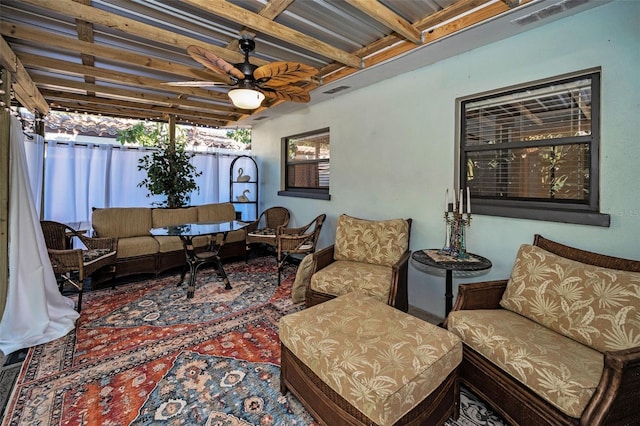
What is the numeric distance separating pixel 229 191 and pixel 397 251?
162 inches

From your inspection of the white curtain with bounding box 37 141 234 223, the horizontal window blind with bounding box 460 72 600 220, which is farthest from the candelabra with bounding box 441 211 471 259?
the white curtain with bounding box 37 141 234 223

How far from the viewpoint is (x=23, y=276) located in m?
2.40

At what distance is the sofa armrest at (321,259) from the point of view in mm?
2896

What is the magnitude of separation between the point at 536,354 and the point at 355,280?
1386mm

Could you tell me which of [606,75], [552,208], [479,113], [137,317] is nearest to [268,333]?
Answer: [137,317]

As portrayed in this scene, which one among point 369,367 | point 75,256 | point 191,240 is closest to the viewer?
point 369,367

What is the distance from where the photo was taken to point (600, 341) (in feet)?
4.83

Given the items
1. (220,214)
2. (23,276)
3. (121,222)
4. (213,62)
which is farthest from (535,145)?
(121,222)

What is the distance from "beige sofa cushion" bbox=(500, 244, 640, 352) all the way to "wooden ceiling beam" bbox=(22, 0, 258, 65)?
9.64 ft

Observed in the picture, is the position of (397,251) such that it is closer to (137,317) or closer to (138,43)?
(137,317)

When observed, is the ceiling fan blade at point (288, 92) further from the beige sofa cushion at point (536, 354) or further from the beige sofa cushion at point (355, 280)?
the beige sofa cushion at point (536, 354)

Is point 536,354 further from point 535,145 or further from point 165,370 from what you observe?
point 165,370

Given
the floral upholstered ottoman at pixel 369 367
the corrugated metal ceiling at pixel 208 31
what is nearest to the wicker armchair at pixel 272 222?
the corrugated metal ceiling at pixel 208 31

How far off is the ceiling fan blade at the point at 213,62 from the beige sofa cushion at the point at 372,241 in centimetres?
184
